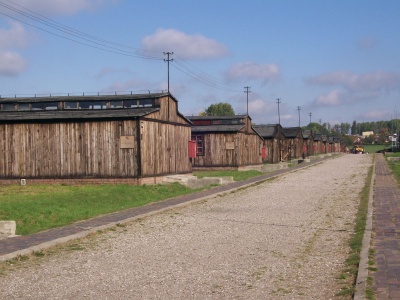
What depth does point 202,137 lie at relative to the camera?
4584 centimetres

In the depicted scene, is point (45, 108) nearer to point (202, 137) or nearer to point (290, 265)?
point (202, 137)

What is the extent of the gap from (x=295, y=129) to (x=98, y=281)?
75182mm

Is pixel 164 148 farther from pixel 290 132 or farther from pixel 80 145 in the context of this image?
pixel 290 132

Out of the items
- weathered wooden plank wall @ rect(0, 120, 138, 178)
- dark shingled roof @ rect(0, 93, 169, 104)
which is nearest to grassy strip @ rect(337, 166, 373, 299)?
weathered wooden plank wall @ rect(0, 120, 138, 178)

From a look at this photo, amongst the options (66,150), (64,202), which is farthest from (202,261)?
(66,150)

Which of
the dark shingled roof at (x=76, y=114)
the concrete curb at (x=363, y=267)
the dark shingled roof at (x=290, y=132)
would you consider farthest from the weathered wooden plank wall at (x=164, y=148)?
Result: the dark shingled roof at (x=290, y=132)

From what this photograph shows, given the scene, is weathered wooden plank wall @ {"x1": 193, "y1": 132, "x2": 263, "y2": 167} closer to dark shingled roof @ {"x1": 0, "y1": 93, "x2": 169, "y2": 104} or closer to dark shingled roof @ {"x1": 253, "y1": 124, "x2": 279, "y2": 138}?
dark shingled roof @ {"x1": 0, "y1": 93, "x2": 169, "y2": 104}

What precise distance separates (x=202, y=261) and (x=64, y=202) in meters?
11.4

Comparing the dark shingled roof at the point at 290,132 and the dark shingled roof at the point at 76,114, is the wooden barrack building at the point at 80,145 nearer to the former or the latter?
the dark shingled roof at the point at 76,114

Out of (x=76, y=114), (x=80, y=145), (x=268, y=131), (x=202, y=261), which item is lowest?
(x=202, y=261)

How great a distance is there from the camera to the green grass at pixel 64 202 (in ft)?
50.8

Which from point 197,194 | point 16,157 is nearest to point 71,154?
point 16,157

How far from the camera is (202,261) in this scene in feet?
30.9

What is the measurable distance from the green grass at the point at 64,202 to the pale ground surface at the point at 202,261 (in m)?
2.64
